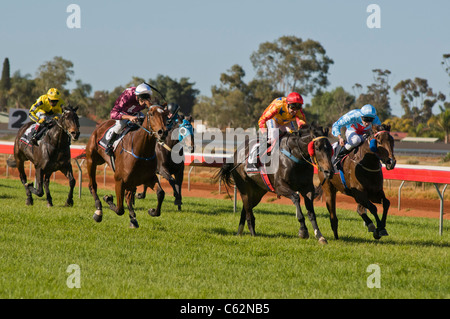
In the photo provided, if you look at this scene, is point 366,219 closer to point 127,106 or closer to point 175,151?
point 127,106

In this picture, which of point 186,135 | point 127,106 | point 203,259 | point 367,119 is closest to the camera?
point 203,259

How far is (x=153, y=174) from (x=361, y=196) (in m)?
3.04

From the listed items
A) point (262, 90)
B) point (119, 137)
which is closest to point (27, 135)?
point (119, 137)

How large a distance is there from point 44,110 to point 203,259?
683 centimetres

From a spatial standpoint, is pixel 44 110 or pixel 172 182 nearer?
pixel 172 182

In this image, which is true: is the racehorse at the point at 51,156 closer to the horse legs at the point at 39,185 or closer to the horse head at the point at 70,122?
the horse legs at the point at 39,185

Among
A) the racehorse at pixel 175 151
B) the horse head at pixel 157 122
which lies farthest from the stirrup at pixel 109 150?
the racehorse at pixel 175 151

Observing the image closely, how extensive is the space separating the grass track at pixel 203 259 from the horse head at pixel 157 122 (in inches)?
56.2

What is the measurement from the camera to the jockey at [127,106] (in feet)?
32.0

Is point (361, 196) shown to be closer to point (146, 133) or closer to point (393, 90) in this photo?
point (146, 133)

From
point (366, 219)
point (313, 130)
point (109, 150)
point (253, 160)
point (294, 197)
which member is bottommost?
point (366, 219)

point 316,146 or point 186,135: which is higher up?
point 186,135

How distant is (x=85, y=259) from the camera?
7.05 metres

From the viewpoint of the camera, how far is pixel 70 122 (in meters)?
11.6
